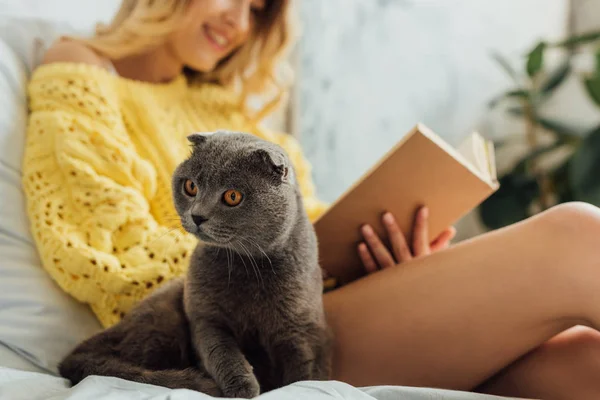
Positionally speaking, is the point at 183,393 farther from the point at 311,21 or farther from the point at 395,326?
the point at 311,21

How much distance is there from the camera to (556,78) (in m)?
2.24

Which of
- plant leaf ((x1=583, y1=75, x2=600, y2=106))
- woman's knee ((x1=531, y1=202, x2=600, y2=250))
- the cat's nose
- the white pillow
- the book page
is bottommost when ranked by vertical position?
the white pillow

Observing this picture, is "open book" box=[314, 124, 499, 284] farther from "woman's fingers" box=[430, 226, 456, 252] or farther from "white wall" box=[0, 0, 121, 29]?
"white wall" box=[0, 0, 121, 29]

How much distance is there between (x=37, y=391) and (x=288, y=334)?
36 centimetres

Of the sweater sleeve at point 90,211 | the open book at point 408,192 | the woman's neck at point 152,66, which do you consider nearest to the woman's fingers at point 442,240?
the open book at point 408,192

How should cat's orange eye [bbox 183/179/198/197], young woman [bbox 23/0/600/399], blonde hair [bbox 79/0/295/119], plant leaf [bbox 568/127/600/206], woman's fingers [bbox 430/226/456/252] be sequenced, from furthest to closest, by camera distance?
1. plant leaf [bbox 568/127/600/206]
2. blonde hair [bbox 79/0/295/119]
3. woman's fingers [bbox 430/226/456/252]
4. young woman [bbox 23/0/600/399]
5. cat's orange eye [bbox 183/179/198/197]

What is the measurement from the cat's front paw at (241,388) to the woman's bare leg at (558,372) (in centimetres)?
48

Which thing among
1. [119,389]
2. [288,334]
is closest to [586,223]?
[288,334]

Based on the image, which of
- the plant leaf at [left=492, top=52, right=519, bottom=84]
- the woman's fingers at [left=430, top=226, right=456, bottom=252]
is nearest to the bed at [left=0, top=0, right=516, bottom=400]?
the woman's fingers at [left=430, top=226, right=456, bottom=252]

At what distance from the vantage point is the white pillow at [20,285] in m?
0.90

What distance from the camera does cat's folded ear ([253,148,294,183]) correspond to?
745 mm

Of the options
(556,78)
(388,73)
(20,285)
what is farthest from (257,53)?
(556,78)

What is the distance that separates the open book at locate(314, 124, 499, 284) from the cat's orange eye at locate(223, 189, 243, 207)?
314 mm

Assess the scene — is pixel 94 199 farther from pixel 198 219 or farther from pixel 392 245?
pixel 392 245
